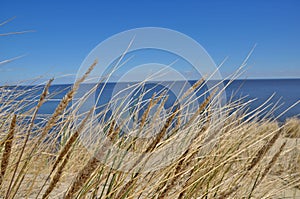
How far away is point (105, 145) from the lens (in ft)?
2.12

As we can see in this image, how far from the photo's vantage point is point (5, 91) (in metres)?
2.00

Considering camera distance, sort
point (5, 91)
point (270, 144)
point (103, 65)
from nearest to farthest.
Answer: point (270, 144), point (103, 65), point (5, 91)

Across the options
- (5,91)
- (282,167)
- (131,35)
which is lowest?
(282,167)

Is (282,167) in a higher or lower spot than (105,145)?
lower

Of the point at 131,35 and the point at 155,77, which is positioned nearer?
the point at 131,35

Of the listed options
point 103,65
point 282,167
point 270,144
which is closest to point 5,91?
point 103,65

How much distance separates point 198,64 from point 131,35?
315mm

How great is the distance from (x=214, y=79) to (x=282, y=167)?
181 cm

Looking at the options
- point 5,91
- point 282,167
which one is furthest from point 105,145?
point 282,167

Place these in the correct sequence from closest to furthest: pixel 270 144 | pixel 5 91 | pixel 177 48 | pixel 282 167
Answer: pixel 270 144 < pixel 177 48 < pixel 5 91 < pixel 282 167

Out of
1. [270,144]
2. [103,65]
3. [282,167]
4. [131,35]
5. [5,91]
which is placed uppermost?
[131,35]

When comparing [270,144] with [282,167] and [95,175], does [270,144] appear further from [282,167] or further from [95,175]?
[282,167]

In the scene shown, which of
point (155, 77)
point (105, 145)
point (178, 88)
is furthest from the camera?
point (178, 88)

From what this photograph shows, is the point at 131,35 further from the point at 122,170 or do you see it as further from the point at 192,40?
the point at 122,170
